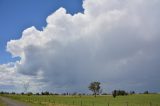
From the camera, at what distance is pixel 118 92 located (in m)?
194
